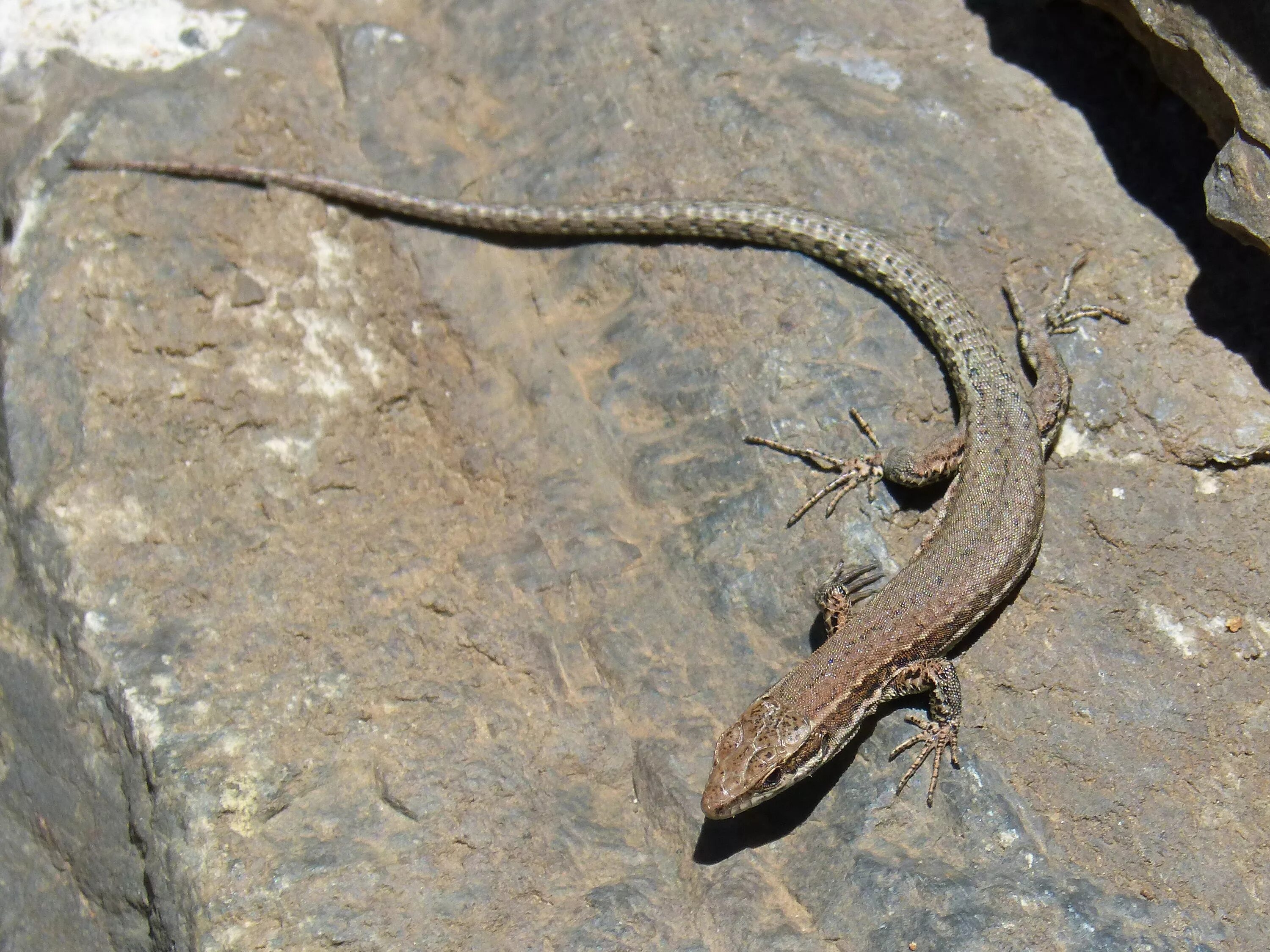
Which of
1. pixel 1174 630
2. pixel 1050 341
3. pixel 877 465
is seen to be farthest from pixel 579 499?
pixel 1174 630

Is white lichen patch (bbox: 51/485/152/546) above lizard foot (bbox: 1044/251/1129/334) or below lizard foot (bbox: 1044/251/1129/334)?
below

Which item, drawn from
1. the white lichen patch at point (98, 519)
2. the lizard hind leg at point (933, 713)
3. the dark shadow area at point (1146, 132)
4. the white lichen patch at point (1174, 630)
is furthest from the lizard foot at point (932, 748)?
the white lichen patch at point (98, 519)

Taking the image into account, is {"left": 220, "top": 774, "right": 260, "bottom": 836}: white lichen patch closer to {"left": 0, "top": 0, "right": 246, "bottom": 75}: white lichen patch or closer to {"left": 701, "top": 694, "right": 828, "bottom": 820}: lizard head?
{"left": 701, "top": 694, "right": 828, "bottom": 820}: lizard head

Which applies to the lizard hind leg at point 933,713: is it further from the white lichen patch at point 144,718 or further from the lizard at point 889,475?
the white lichen patch at point 144,718

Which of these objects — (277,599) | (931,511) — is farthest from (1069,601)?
(277,599)

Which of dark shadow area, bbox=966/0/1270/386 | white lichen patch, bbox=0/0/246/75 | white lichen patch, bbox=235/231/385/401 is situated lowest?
white lichen patch, bbox=235/231/385/401

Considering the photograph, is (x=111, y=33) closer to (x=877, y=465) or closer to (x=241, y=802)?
(x=241, y=802)

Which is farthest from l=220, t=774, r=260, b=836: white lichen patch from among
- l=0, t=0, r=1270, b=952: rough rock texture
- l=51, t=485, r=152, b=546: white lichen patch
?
l=51, t=485, r=152, b=546: white lichen patch
